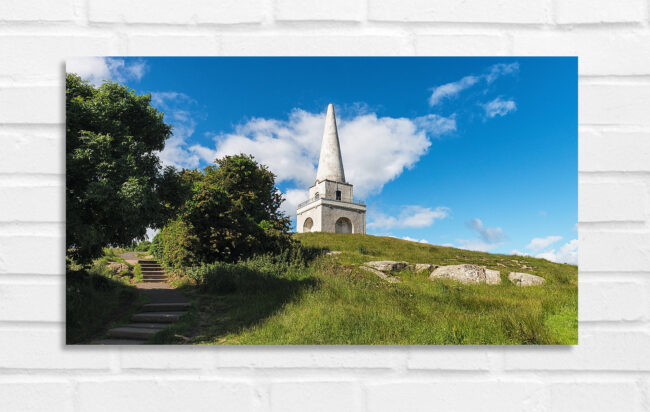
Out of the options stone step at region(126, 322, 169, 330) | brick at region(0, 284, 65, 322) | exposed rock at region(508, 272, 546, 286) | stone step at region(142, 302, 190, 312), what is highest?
exposed rock at region(508, 272, 546, 286)

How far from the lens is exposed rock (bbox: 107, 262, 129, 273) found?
2532 mm

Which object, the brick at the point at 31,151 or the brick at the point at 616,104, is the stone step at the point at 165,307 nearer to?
the brick at the point at 31,151

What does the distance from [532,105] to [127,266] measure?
3.47 metres
